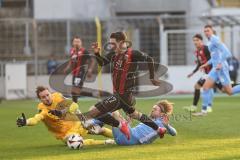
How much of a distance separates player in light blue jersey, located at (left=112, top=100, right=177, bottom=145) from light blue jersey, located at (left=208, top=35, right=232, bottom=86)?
563cm

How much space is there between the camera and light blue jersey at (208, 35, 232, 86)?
58.0 feet

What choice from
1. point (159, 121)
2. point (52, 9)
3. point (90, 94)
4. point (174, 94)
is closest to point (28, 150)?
point (159, 121)

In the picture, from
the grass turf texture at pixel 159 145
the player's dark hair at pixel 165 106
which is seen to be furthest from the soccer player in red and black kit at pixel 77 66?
the player's dark hair at pixel 165 106

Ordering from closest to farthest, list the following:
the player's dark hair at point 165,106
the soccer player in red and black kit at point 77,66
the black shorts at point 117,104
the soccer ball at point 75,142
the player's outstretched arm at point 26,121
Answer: the player's outstretched arm at point 26,121
the soccer ball at point 75,142
the black shorts at point 117,104
the player's dark hair at point 165,106
the soccer player in red and black kit at point 77,66

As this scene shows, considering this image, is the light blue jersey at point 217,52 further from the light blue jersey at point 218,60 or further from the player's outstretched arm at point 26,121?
the player's outstretched arm at point 26,121

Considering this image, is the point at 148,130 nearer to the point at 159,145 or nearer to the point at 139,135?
the point at 139,135

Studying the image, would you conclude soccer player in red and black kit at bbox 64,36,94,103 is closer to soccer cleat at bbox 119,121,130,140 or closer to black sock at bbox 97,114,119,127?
black sock at bbox 97,114,119,127

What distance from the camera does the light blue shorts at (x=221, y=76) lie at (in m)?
17.7

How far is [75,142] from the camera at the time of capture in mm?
11516

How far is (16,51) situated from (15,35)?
29.6 inches

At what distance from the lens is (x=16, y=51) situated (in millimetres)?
30688

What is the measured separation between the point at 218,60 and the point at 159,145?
6.44 m

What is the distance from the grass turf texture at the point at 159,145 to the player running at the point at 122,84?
43 centimetres

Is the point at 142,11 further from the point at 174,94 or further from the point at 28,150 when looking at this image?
the point at 28,150
